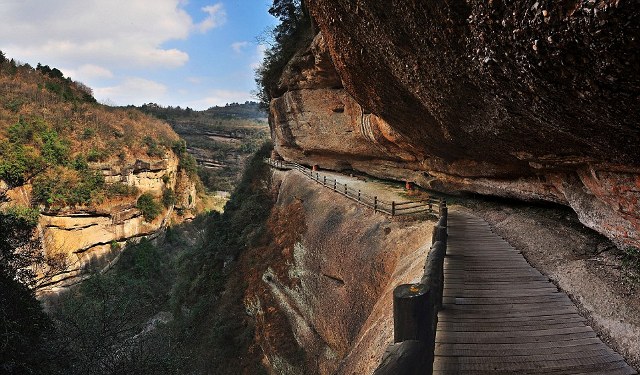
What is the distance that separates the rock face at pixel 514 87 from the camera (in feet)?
9.06

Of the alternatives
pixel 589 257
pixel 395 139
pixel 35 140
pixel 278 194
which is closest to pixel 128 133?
pixel 35 140

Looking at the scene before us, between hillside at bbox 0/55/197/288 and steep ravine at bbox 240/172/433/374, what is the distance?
18203 millimetres

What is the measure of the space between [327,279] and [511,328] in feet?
28.0

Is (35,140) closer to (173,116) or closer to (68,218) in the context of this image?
(68,218)

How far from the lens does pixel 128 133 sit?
41.1 meters

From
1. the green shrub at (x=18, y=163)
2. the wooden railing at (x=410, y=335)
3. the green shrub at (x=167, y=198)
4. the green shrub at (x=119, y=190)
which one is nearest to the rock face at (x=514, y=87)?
the wooden railing at (x=410, y=335)

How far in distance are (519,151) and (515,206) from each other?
505cm

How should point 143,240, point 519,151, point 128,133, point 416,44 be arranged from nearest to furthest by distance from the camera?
point 416,44 < point 519,151 < point 143,240 < point 128,133

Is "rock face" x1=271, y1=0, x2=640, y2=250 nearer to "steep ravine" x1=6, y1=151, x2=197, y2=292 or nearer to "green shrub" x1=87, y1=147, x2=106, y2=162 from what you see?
"steep ravine" x1=6, y1=151, x2=197, y2=292

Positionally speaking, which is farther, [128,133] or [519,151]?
[128,133]

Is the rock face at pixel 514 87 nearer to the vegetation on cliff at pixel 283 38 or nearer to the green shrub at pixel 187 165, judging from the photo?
the vegetation on cliff at pixel 283 38

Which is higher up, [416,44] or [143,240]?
[416,44]

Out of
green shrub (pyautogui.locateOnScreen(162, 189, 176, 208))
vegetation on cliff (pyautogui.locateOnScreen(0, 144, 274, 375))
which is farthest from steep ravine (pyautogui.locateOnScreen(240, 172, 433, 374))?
green shrub (pyautogui.locateOnScreen(162, 189, 176, 208))

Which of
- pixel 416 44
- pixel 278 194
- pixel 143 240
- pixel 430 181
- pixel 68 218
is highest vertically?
pixel 416 44
